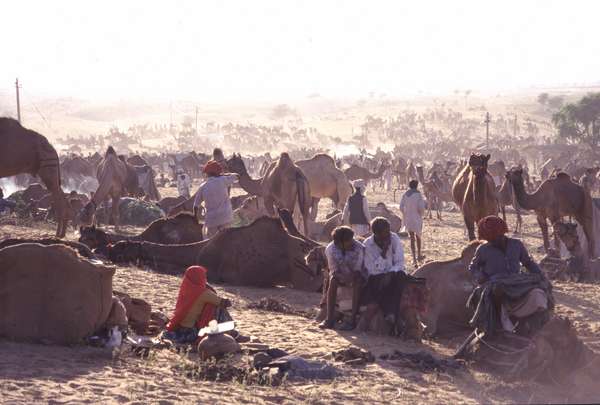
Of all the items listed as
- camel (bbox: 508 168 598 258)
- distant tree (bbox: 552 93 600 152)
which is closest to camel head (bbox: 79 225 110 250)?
camel (bbox: 508 168 598 258)

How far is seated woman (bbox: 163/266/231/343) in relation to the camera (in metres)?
8.16

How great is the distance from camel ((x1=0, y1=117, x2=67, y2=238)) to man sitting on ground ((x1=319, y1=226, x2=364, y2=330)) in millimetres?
4703

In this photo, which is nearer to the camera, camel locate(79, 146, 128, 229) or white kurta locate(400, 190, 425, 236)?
white kurta locate(400, 190, 425, 236)

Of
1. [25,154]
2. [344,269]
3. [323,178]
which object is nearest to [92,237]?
[25,154]

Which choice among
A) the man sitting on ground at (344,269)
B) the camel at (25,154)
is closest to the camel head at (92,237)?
the camel at (25,154)

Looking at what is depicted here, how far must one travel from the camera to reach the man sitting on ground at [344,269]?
8.91 meters

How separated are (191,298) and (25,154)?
4.73 m

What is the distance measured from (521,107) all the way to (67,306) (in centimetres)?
10550

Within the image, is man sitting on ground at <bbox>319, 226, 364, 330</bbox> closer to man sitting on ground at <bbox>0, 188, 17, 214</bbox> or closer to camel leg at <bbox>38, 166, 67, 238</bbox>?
camel leg at <bbox>38, 166, 67, 238</bbox>

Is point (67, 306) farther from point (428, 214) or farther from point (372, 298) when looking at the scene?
point (428, 214)

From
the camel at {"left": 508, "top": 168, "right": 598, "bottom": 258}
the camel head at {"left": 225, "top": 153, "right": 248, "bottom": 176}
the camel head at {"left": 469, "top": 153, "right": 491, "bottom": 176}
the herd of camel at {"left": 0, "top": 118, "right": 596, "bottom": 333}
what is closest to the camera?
the herd of camel at {"left": 0, "top": 118, "right": 596, "bottom": 333}

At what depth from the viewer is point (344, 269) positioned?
29.3 feet

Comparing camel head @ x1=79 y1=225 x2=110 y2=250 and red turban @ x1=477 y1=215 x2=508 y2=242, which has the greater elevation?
red turban @ x1=477 y1=215 x2=508 y2=242

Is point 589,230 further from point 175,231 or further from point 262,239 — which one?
point 175,231
